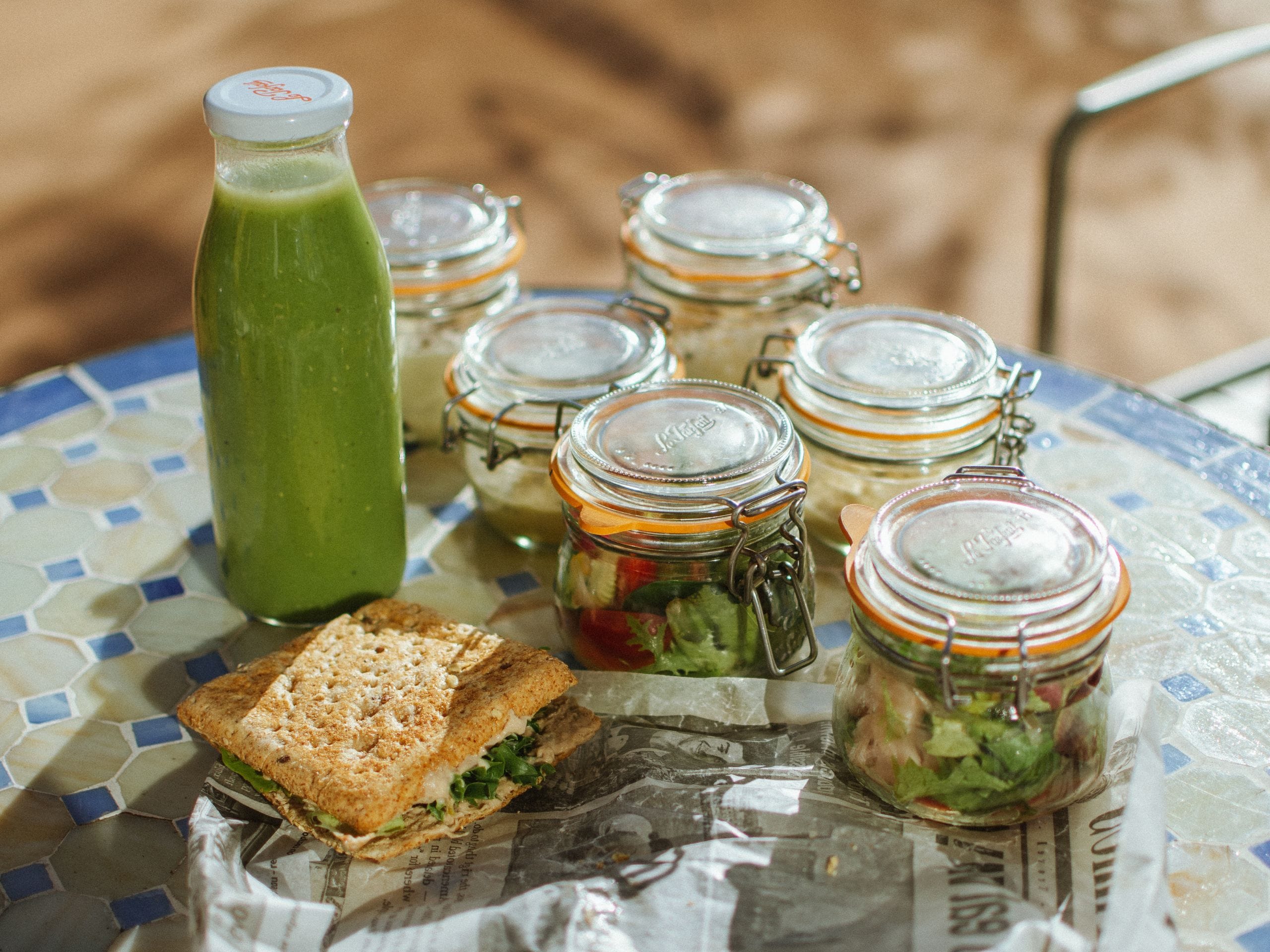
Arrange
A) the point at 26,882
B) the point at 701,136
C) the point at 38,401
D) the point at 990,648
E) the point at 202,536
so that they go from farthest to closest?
the point at 701,136, the point at 38,401, the point at 202,536, the point at 26,882, the point at 990,648

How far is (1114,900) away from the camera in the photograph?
3.25 ft

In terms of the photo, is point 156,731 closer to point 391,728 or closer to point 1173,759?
point 391,728

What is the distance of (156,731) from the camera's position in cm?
131

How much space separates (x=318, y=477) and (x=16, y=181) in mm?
3838

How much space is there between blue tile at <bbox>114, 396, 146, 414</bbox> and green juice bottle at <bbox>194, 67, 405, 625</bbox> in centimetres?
49

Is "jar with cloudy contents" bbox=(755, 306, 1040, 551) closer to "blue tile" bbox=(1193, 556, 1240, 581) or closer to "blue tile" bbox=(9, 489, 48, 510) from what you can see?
"blue tile" bbox=(1193, 556, 1240, 581)

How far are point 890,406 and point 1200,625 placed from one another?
0.41 m

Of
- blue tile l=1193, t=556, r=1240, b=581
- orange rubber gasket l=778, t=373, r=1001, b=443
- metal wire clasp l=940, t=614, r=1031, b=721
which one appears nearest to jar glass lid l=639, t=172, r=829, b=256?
orange rubber gasket l=778, t=373, r=1001, b=443

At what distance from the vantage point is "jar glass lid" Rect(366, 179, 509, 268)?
1636 millimetres

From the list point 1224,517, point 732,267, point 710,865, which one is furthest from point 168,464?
point 1224,517

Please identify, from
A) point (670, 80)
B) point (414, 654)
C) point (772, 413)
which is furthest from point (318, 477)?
point (670, 80)

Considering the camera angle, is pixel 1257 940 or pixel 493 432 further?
pixel 493 432

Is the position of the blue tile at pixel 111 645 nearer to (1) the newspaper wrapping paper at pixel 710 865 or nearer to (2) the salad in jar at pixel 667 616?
(1) the newspaper wrapping paper at pixel 710 865

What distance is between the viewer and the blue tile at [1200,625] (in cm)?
140
